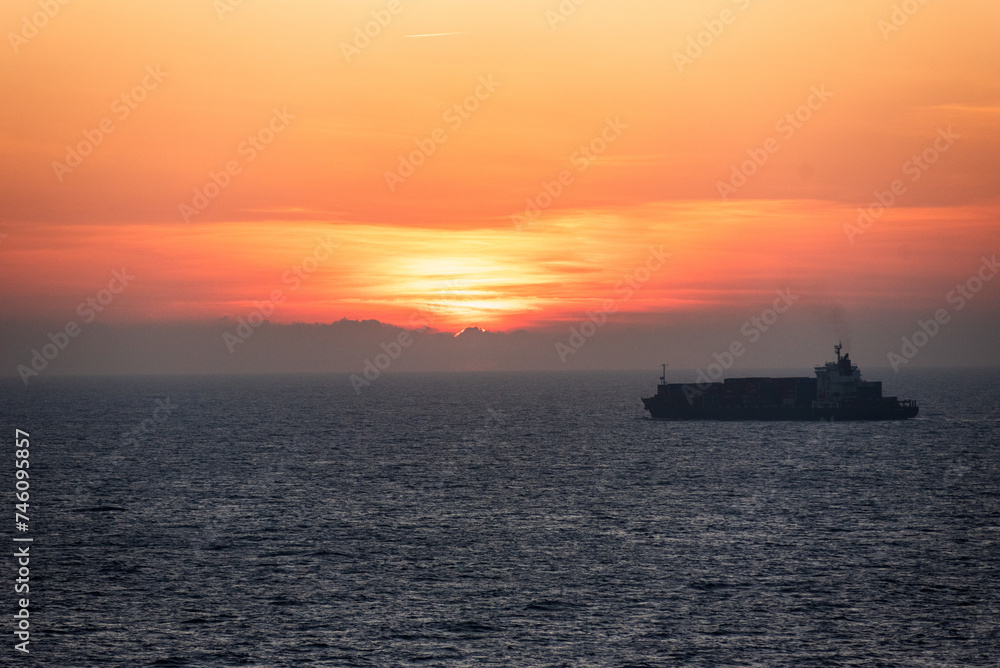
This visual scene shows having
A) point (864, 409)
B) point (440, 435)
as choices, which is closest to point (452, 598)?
point (440, 435)

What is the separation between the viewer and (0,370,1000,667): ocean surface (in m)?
44.3

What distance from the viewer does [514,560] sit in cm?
5994

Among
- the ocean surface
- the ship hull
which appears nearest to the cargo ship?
the ship hull

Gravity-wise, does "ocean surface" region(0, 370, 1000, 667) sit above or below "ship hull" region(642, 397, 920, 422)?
below

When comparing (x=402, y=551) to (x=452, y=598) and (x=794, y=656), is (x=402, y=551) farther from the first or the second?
(x=794, y=656)

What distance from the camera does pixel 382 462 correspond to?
114 m

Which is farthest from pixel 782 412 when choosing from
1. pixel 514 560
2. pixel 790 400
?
pixel 514 560

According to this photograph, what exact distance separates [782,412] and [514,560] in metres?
118

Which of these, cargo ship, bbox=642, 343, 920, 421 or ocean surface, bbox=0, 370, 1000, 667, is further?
cargo ship, bbox=642, 343, 920, 421

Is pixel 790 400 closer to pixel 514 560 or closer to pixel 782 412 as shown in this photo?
pixel 782 412

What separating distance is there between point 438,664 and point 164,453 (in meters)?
92.7

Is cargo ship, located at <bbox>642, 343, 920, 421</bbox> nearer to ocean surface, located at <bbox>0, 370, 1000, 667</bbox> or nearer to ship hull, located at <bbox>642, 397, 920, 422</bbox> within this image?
ship hull, located at <bbox>642, 397, 920, 422</bbox>

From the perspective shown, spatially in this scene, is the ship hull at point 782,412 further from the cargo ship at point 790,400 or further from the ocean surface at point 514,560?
the ocean surface at point 514,560

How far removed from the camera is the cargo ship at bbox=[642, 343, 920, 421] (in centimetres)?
16525
